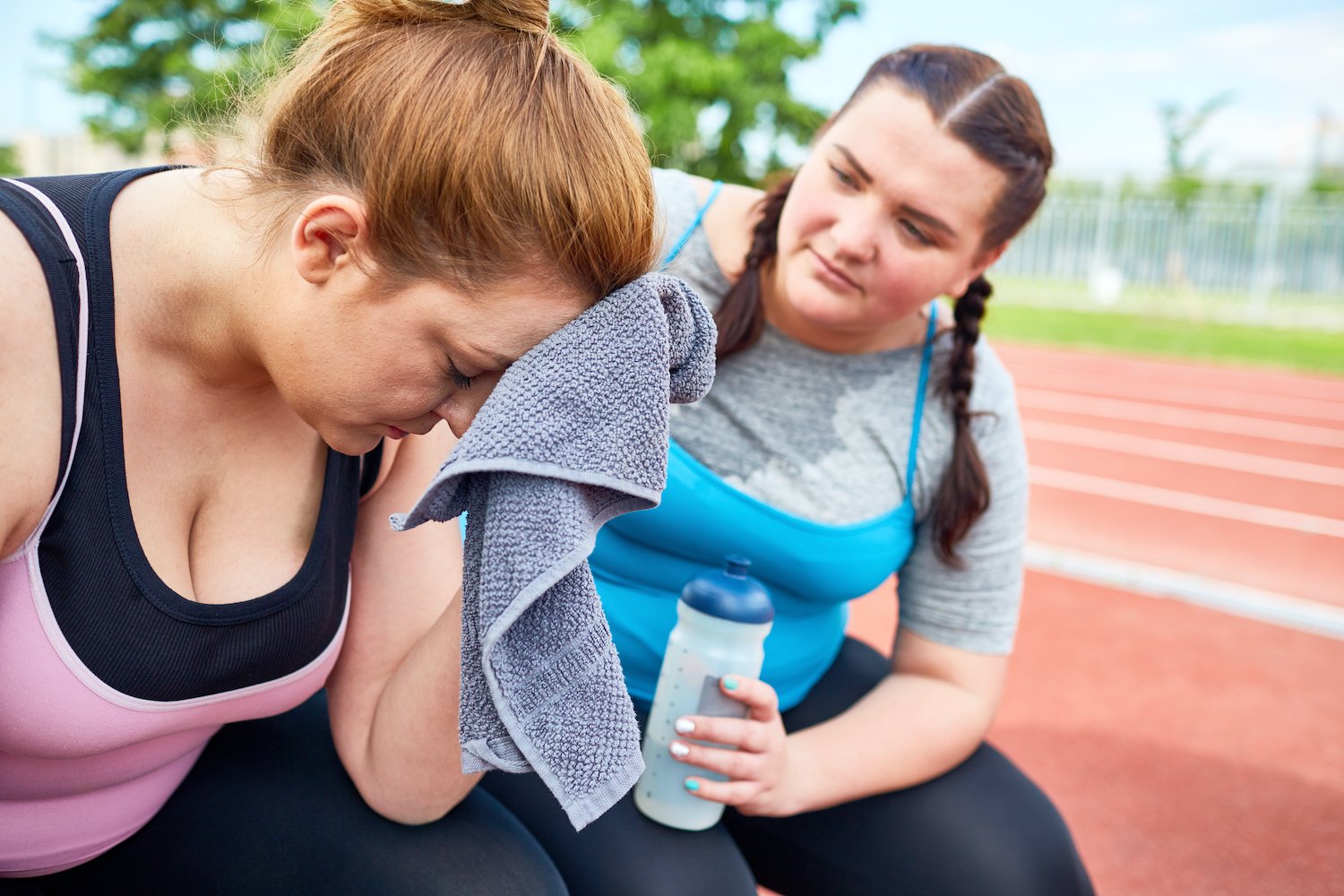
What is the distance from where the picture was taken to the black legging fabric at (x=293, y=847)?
4.57ft

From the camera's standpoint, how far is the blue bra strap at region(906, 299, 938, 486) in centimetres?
195

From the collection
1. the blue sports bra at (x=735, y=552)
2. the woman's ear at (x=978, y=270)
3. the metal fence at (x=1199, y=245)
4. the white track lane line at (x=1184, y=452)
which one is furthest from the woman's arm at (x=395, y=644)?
the metal fence at (x=1199, y=245)

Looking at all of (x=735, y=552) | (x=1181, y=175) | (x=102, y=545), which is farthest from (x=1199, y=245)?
(x=102, y=545)

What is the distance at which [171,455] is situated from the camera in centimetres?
127

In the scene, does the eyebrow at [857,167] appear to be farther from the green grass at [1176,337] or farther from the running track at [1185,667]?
the green grass at [1176,337]

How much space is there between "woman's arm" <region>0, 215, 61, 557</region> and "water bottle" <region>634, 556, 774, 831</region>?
876 millimetres

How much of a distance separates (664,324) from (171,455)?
584mm

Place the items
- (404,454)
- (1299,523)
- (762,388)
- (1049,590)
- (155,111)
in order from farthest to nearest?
(155,111), (1299,523), (1049,590), (762,388), (404,454)

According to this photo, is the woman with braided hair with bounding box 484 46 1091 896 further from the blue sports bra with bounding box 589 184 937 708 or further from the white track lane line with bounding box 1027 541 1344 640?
the white track lane line with bounding box 1027 541 1344 640

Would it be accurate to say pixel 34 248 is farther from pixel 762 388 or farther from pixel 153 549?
pixel 762 388

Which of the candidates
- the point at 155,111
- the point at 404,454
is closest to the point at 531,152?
the point at 404,454

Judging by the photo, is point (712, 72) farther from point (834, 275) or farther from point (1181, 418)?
point (834, 275)

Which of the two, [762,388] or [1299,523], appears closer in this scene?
[762,388]

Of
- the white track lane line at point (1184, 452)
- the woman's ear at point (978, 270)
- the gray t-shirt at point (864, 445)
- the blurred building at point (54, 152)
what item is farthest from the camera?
the blurred building at point (54, 152)
